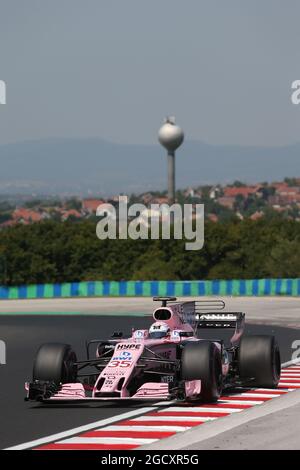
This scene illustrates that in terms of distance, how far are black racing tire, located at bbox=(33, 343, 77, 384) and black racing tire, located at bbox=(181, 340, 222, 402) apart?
5.56ft

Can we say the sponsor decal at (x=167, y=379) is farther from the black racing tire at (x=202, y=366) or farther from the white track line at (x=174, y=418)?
the white track line at (x=174, y=418)

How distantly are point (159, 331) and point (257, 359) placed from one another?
4.77ft

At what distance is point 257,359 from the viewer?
17203mm

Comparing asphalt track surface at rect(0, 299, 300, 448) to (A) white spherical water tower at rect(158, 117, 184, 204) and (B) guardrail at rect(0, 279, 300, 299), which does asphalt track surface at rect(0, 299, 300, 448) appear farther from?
(A) white spherical water tower at rect(158, 117, 184, 204)

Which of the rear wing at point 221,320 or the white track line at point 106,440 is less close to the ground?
the rear wing at point 221,320

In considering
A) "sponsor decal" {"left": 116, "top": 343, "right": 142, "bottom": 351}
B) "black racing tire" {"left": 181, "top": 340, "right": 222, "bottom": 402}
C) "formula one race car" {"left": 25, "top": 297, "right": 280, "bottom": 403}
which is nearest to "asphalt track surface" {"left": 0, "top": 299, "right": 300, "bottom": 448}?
"formula one race car" {"left": 25, "top": 297, "right": 280, "bottom": 403}

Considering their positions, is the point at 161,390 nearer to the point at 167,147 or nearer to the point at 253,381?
the point at 253,381

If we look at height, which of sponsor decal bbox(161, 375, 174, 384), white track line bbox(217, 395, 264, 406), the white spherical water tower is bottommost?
white track line bbox(217, 395, 264, 406)

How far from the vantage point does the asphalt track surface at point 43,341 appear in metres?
14.2

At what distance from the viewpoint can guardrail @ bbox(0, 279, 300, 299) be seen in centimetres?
6136

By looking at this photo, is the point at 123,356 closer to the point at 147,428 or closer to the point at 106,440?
the point at 147,428

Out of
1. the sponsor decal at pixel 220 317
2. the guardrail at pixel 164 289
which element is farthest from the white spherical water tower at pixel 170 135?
the sponsor decal at pixel 220 317

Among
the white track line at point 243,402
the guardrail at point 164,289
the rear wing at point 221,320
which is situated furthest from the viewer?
the guardrail at point 164,289
